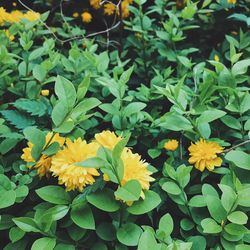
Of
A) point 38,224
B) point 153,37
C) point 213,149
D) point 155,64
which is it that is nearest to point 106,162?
point 38,224

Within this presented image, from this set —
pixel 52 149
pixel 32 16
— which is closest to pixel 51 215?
pixel 52 149

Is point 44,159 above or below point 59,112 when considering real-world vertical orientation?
below

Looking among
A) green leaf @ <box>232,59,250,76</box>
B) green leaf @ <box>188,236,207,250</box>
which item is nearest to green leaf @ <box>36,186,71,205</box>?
green leaf @ <box>188,236,207,250</box>

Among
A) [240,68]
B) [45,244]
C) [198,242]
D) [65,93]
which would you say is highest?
[65,93]

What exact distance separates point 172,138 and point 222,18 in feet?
3.17

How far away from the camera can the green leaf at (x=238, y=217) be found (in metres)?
0.89

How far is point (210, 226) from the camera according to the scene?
3.02 feet

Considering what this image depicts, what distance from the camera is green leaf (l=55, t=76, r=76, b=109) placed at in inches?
37.3

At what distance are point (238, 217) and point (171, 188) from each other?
0.19m

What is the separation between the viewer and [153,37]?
68.4 inches

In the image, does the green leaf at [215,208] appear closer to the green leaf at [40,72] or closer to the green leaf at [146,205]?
the green leaf at [146,205]

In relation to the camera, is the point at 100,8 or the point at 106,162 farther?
the point at 100,8

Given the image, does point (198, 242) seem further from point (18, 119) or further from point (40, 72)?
point (40, 72)

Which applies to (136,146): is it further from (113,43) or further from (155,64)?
(113,43)
